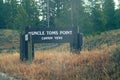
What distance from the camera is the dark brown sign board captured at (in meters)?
18.2

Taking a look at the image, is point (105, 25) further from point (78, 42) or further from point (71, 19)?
point (78, 42)

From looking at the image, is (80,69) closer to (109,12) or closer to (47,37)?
(47,37)

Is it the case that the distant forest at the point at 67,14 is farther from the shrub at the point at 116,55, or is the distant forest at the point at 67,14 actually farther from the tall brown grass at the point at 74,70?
the shrub at the point at 116,55

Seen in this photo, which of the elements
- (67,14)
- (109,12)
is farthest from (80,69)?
(109,12)

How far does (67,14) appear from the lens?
234ft

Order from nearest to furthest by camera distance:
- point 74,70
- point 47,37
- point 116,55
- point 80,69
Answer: point 116,55 → point 80,69 → point 74,70 → point 47,37

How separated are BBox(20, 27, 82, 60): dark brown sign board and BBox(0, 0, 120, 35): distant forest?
42.9 metres

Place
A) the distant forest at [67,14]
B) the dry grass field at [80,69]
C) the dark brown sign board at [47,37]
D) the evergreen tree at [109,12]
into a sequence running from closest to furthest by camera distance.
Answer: the dry grass field at [80,69], the dark brown sign board at [47,37], the distant forest at [67,14], the evergreen tree at [109,12]

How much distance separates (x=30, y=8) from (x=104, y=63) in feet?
229

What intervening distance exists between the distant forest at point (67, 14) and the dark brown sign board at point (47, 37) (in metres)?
42.9

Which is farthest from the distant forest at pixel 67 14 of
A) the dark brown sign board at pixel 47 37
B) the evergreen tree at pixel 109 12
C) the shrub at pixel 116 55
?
the shrub at pixel 116 55

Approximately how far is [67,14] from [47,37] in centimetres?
5288

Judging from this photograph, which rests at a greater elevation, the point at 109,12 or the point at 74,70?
the point at 74,70

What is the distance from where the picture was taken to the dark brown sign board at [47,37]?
18.2m
